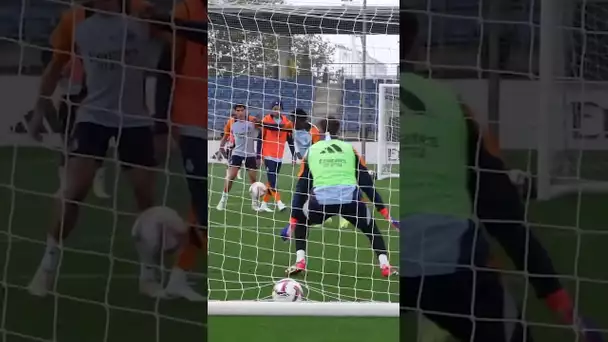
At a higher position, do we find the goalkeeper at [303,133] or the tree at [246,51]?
the tree at [246,51]

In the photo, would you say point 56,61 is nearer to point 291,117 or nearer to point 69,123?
point 69,123

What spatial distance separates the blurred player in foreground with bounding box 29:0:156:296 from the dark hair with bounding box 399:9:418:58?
35cm

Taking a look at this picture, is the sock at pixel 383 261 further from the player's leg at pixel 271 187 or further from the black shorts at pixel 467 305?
the black shorts at pixel 467 305

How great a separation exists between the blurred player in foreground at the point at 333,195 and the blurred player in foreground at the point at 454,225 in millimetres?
3107

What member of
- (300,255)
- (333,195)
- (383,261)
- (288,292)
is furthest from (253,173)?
(288,292)

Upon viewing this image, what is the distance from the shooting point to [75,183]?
1.06m

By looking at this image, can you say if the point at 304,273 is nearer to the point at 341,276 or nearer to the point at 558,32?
the point at 341,276

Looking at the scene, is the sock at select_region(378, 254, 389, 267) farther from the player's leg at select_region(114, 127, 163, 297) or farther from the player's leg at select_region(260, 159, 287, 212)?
the player's leg at select_region(114, 127, 163, 297)

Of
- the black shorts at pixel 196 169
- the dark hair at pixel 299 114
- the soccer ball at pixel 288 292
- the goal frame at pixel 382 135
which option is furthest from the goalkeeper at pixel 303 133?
the black shorts at pixel 196 169

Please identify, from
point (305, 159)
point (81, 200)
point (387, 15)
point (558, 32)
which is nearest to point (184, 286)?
point (81, 200)

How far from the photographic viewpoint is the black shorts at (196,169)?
1.06 m

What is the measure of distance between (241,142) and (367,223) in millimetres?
1258

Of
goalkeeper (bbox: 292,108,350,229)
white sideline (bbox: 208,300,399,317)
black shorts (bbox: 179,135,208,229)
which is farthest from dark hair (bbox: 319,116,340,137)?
black shorts (bbox: 179,135,208,229)

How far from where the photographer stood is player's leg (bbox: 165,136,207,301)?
1058 mm
